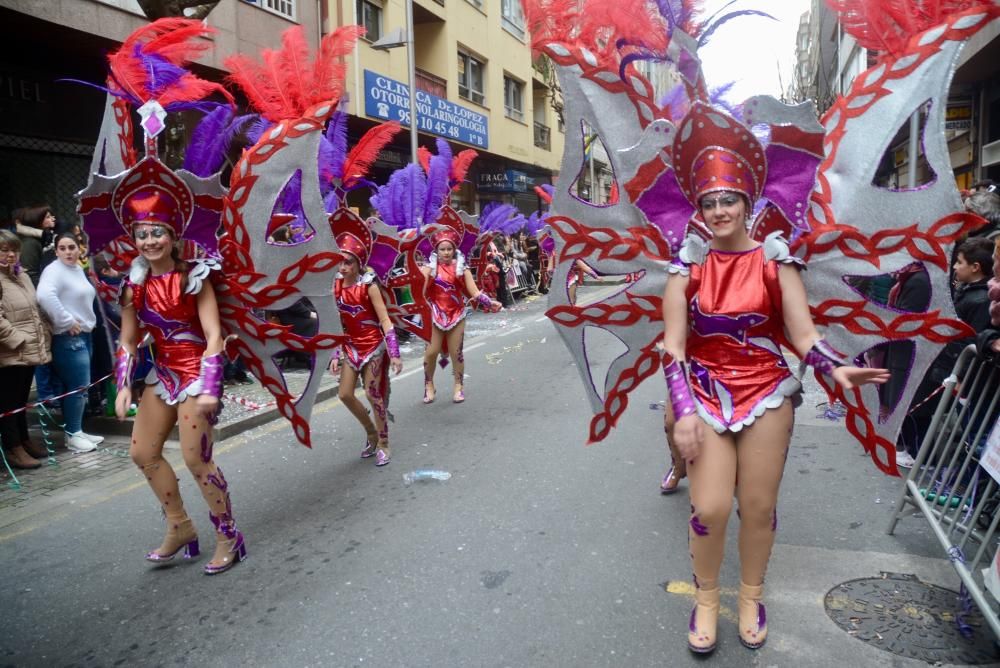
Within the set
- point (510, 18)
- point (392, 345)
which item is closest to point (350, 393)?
point (392, 345)

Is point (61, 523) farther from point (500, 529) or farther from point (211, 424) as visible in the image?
point (500, 529)

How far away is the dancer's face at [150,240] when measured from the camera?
3471mm

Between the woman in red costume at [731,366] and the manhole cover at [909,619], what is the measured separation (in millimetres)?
463

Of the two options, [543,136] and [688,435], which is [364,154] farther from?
[543,136]

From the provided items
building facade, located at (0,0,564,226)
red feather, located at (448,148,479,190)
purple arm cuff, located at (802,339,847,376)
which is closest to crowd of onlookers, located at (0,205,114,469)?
building facade, located at (0,0,564,226)

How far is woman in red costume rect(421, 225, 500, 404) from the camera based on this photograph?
7.29 meters

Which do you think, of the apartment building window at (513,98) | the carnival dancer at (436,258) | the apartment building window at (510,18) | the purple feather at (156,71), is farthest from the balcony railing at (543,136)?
the purple feather at (156,71)

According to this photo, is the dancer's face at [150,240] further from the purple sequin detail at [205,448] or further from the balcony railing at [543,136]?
the balcony railing at [543,136]

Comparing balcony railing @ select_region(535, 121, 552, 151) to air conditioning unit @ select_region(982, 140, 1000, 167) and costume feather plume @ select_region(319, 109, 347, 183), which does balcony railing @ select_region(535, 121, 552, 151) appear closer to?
air conditioning unit @ select_region(982, 140, 1000, 167)

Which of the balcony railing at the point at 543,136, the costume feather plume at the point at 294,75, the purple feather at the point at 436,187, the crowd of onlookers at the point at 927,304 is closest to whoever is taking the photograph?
the costume feather plume at the point at 294,75

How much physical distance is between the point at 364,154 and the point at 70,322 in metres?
2.80

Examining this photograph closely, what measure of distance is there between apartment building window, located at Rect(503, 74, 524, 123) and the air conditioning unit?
14170 mm

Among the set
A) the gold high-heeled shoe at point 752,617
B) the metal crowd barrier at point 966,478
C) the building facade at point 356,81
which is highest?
the building facade at point 356,81

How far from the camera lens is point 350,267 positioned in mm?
5418
